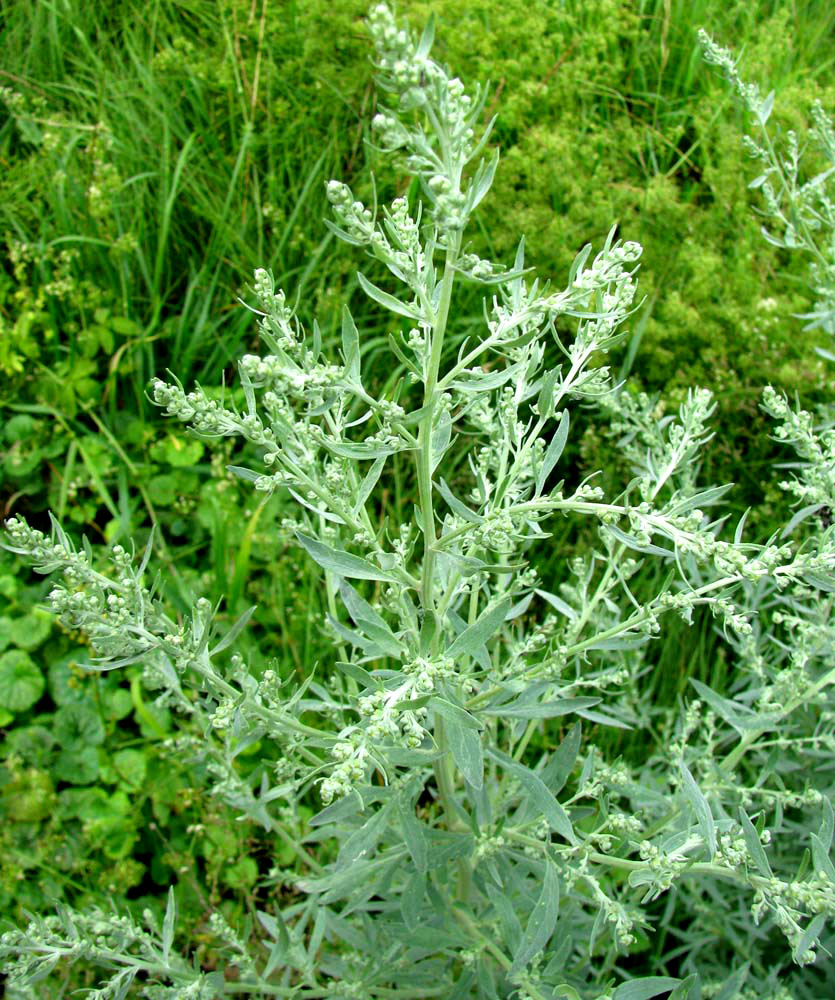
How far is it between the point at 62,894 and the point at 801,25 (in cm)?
513

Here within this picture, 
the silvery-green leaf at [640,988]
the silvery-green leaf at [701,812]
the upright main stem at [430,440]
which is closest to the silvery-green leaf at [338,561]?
the upright main stem at [430,440]

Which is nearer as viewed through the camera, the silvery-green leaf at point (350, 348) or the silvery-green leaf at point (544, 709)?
the silvery-green leaf at point (350, 348)

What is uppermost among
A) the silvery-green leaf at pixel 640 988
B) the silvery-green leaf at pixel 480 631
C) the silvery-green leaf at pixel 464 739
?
the silvery-green leaf at pixel 480 631

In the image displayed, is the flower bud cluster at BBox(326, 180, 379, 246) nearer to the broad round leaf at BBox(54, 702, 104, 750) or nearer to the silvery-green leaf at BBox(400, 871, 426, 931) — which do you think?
the silvery-green leaf at BBox(400, 871, 426, 931)

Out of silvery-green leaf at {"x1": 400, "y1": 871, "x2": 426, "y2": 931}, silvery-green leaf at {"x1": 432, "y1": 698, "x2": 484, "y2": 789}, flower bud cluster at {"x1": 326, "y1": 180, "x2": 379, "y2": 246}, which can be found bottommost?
silvery-green leaf at {"x1": 400, "y1": 871, "x2": 426, "y2": 931}

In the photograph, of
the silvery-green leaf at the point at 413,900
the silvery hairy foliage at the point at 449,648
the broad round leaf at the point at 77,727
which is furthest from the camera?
the broad round leaf at the point at 77,727

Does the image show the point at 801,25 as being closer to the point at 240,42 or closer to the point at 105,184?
the point at 240,42

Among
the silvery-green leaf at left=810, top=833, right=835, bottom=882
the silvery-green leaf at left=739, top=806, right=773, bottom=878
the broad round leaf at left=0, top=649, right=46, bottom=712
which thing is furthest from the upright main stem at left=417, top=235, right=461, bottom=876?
the broad round leaf at left=0, top=649, right=46, bottom=712

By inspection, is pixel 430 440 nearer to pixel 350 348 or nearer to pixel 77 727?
pixel 350 348

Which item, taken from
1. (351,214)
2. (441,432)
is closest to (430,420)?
(441,432)

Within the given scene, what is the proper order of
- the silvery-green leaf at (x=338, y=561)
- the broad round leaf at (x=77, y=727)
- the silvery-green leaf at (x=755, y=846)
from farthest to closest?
the broad round leaf at (x=77, y=727)
the silvery-green leaf at (x=755, y=846)
the silvery-green leaf at (x=338, y=561)

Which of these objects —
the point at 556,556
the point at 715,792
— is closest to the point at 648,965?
the point at 715,792

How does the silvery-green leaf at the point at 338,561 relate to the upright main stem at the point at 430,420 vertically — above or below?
below

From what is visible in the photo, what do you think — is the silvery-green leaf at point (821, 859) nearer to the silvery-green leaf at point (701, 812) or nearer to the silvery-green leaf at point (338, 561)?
the silvery-green leaf at point (701, 812)
